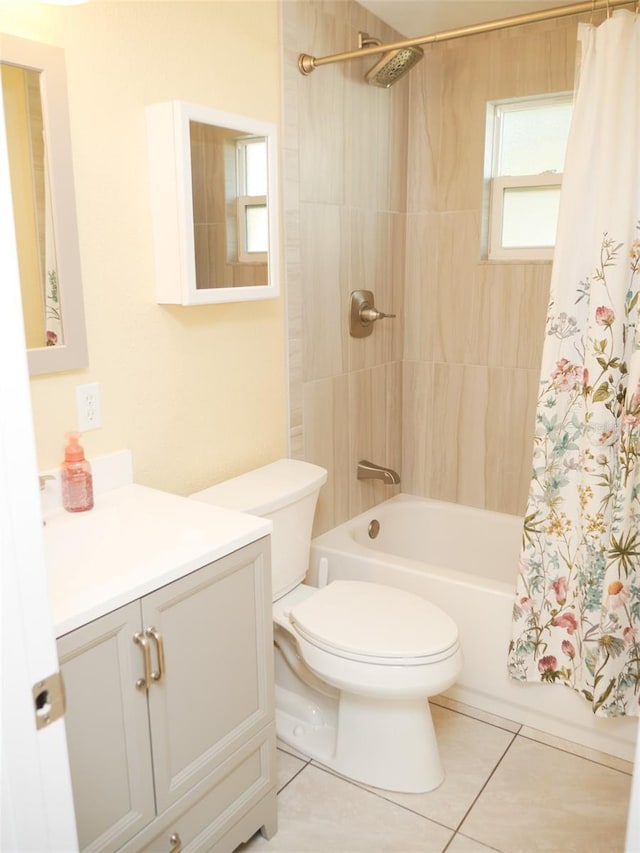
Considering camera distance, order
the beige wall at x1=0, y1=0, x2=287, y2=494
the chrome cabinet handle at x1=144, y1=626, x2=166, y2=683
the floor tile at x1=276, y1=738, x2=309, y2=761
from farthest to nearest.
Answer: the floor tile at x1=276, y1=738, x2=309, y2=761, the beige wall at x1=0, y1=0, x2=287, y2=494, the chrome cabinet handle at x1=144, y1=626, x2=166, y2=683

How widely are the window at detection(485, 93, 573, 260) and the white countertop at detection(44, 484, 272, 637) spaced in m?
1.77

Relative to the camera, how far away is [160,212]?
1.84 meters

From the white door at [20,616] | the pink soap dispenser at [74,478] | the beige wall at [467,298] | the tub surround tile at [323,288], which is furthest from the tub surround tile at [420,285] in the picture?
the white door at [20,616]

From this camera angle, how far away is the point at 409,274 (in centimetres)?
304

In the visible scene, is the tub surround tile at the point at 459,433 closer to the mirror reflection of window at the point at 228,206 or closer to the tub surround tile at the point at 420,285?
the tub surround tile at the point at 420,285

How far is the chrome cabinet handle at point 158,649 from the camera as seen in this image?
141cm

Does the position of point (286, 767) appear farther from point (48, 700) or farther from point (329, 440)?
point (48, 700)

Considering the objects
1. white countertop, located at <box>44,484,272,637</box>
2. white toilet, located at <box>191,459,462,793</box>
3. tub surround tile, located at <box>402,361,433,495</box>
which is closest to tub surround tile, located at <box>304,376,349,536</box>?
white toilet, located at <box>191,459,462,793</box>

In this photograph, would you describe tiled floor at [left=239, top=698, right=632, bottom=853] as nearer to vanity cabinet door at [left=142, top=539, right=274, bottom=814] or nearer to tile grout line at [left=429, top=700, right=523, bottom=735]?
tile grout line at [left=429, top=700, right=523, bottom=735]

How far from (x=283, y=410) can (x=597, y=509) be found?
1051 millimetres

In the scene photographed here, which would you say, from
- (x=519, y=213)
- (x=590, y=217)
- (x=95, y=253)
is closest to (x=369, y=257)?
(x=519, y=213)

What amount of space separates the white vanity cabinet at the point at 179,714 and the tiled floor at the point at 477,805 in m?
0.15

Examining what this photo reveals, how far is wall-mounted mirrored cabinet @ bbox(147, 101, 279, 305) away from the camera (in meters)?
1.80

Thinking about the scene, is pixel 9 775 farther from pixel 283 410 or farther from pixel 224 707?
pixel 283 410
